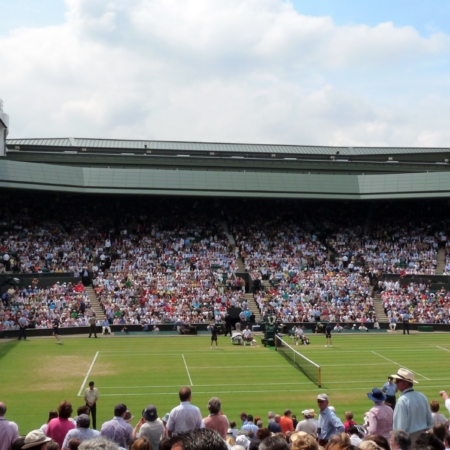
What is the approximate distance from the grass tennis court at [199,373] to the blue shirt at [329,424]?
7.28 metres

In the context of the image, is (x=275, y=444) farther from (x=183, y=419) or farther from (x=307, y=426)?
(x=307, y=426)

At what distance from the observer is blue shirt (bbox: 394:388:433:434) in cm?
781

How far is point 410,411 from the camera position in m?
7.85

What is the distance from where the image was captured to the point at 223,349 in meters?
30.6

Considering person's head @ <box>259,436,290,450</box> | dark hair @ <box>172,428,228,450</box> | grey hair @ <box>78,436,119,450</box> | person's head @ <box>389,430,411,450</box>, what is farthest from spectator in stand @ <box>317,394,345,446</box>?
dark hair @ <box>172,428,228,450</box>

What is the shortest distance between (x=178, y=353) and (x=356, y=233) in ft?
90.3

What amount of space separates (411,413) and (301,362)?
1750 centimetres

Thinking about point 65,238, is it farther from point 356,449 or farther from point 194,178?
point 356,449

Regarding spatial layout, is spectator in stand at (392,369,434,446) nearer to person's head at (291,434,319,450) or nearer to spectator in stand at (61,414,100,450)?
person's head at (291,434,319,450)

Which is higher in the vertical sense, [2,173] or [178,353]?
[2,173]

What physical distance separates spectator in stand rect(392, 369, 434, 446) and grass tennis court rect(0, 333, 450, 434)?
9285 millimetres

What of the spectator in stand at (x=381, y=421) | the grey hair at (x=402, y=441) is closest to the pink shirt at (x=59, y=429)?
the spectator in stand at (x=381, y=421)

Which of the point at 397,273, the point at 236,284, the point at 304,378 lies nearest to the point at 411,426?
the point at 304,378

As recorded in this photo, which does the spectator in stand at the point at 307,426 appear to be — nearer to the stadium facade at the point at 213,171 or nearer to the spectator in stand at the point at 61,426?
the spectator in stand at the point at 61,426
